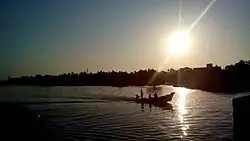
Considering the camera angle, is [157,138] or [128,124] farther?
[128,124]

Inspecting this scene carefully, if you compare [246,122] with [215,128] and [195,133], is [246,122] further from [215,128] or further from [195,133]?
[215,128]

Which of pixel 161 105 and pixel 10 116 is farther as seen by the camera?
pixel 161 105

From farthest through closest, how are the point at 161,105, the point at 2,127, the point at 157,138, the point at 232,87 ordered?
the point at 232,87 → the point at 161,105 → the point at 2,127 → the point at 157,138

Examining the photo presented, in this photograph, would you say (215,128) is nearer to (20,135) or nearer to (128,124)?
(128,124)

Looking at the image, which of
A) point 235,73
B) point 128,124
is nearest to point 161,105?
point 128,124

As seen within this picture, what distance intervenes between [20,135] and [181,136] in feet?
42.9

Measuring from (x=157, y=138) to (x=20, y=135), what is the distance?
10987 millimetres

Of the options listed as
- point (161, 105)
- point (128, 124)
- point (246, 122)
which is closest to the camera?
point (246, 122)

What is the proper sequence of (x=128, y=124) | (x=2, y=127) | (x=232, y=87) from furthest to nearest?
(x=232, y=87)
(x=128, y=124)
(x=2, y=127)

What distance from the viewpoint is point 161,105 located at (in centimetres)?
6894

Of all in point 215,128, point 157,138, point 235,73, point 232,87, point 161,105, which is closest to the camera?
Answer: point 157,138

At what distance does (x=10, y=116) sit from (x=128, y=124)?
11.9 metres

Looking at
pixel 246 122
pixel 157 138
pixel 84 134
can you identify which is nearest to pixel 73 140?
pixel 84 134

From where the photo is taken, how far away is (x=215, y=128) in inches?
1362
